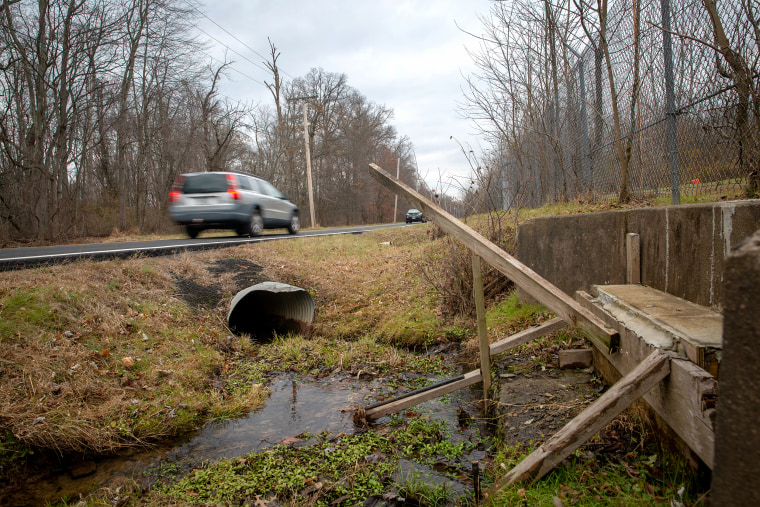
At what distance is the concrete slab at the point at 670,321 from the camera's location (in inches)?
84.7

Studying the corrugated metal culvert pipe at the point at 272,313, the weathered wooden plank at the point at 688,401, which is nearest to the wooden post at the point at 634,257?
the weathered wooden plank at the point at 688,401

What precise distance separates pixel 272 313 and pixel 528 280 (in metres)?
6.14

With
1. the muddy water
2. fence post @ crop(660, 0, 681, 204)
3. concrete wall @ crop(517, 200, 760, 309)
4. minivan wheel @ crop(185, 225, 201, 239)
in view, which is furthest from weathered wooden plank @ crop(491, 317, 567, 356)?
minivan wheel @ crop(185, 225, 201, 239)

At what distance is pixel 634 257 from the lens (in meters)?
3.94

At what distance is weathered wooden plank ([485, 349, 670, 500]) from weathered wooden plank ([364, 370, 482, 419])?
1323 mm

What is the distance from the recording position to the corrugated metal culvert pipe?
7.50m

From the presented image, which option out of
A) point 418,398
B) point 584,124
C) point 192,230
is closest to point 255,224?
point 192,230

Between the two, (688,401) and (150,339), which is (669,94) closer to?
(688,401)

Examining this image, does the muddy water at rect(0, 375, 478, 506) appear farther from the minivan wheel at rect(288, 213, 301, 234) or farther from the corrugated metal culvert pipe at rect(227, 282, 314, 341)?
the minivan wheel at rect(288, 213, 301, 234)

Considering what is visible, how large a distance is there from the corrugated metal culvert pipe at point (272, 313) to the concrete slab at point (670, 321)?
4899 mm

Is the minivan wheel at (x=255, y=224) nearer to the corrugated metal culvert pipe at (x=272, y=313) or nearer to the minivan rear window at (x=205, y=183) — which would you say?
the minivan rear window at (x=205, y=183)

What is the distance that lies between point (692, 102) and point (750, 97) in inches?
26.3

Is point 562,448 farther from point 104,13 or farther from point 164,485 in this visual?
point 104,13

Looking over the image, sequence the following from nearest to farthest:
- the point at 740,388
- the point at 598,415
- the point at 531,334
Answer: the point at 740,388 → the point at 598,415 → the point at 531,334
